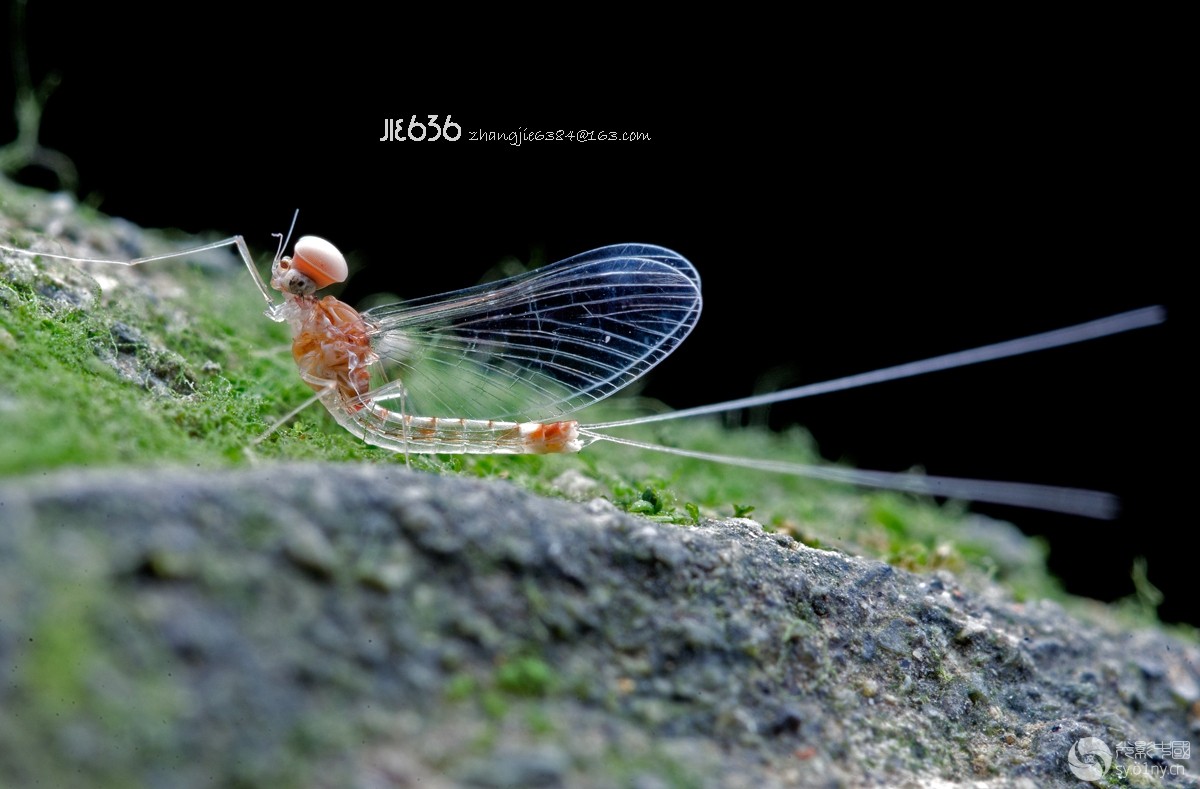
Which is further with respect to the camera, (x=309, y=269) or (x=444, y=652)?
(x=309, y=269)

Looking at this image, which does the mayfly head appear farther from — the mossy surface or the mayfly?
the mossy surface

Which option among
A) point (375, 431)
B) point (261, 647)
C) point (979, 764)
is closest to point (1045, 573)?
point (979, 764)

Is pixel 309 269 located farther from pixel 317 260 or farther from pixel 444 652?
pixel 444 652

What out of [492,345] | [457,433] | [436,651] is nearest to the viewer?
[436,651]

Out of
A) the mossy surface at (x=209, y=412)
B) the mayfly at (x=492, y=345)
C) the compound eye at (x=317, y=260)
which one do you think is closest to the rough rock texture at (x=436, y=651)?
the mossy surface at (x=209, y=412)

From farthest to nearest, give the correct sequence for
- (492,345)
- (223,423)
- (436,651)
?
(492,345) < (223,423) < (436,651)

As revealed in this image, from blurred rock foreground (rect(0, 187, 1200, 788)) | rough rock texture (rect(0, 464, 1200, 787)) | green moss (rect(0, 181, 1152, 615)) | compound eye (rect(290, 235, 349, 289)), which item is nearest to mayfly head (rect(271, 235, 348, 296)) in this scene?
compound eye (rect(290, 235, 349, 289))

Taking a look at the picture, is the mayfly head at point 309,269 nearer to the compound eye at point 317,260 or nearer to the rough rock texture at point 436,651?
the compound eye at point 317,260

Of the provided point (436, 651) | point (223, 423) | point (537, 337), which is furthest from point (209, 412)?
point (436, 651)
